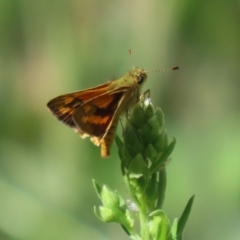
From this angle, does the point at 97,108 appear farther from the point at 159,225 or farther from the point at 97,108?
the point at 159,225

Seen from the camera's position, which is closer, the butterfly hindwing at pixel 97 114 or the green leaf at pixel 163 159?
the green leaf at pixel 163 159

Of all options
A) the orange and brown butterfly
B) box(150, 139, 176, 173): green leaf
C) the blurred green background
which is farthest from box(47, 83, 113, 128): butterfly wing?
the blurred green background

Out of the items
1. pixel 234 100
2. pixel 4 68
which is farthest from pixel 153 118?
pixel 4 68

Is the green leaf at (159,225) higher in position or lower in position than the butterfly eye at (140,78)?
lower

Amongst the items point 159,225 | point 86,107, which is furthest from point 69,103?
point 159,225

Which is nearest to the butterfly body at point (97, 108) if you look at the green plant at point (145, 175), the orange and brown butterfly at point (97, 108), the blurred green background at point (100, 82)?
the orange and brown butterfly at point (97, 108)

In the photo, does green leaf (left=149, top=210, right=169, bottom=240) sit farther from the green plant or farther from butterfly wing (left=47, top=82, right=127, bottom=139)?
butterfly wing (left=47, top=82, right=127, bottom=139)

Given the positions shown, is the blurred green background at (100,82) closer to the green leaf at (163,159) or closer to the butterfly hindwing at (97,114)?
the butterfly hindwing at (97,114)
